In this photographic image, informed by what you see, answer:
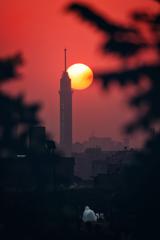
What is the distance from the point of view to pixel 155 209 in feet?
65.0

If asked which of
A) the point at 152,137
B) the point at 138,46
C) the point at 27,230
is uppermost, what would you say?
the point at 138,46

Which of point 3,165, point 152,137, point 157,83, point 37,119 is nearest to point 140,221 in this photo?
point 152,137

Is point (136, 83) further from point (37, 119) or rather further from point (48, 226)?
point (37, 119)

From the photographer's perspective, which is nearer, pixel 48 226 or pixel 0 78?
pixel 48 226

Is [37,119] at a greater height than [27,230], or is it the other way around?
[37,119]

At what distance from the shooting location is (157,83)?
18.9m

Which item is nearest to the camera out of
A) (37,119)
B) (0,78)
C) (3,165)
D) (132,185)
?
(132,185)

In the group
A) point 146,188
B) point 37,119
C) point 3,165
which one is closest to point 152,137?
point 146,188

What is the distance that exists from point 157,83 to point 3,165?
15788 millimetres

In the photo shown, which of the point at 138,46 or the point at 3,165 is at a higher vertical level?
the point at 138,46

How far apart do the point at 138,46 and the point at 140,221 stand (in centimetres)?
390

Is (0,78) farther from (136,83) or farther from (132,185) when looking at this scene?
(136,83)

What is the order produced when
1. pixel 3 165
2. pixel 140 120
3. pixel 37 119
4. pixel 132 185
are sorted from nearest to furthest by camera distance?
pixel 140 120
pixel 132 185
pixel 3 165
pixel 37 119

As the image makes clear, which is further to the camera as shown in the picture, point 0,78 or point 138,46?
point 0,78
